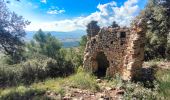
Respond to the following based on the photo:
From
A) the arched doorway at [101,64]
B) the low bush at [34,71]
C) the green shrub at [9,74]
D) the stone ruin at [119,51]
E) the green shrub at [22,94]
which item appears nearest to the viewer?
the green shrub at [22,94]

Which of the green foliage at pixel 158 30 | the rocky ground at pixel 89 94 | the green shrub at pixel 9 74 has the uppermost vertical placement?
the green foliage at pixel 158 30

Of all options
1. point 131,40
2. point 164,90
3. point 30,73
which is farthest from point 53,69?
point 164,90

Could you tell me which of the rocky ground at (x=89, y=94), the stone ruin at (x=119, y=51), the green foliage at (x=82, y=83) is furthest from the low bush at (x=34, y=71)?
the rocky ground at (x=89, y=94)

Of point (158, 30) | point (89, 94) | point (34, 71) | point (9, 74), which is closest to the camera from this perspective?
point (89, 94)

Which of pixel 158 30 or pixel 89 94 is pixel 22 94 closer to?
pixel 89 94

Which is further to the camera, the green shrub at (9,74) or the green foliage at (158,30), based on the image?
the green foliage at (158,30)

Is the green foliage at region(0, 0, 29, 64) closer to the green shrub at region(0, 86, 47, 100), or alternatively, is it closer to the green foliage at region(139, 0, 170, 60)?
the green shrub at region(0, 86, 47, 100)

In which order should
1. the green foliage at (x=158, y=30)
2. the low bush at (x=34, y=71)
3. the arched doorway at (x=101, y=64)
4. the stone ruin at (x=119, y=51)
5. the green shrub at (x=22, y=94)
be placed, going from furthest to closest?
the green foliage at (x=158, y=30) < the low bush at (x=34, y=71) < the arched doorway at (x=101, y=64) < the stone ruin at (x=119, y=51) < the green shrub at (x=22, y=94)

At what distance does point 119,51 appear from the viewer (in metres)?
15.7

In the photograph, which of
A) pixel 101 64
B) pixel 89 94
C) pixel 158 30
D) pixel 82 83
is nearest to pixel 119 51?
pixel 82 83

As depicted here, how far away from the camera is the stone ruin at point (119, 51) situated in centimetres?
1460

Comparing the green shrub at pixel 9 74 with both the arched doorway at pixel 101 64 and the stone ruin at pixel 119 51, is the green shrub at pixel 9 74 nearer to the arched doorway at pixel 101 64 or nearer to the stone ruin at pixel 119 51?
the arched doorway at pixel 101 64

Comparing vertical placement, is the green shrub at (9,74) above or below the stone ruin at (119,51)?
below

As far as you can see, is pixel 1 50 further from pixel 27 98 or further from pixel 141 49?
pixel 141 49
